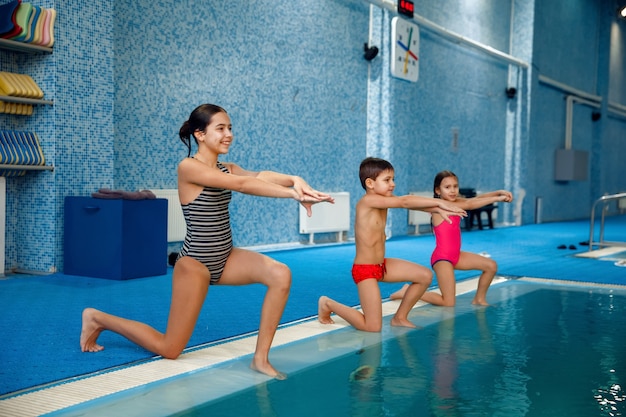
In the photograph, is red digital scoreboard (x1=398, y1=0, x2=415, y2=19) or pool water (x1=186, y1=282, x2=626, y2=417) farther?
red digital scoreboard (x1=398, y1=0, x2=415, y2=19)

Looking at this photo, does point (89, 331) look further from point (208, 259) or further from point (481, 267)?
point (481, 267)

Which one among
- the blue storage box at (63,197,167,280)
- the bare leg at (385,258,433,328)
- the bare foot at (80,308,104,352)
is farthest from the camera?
the blue storage box at (63,197,167,280)

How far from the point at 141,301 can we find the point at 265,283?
2145mm

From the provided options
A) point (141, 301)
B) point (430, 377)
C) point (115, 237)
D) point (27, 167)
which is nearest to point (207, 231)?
point (430, 377)

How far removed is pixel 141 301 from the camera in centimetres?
514

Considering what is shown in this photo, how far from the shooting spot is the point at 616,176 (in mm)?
22344

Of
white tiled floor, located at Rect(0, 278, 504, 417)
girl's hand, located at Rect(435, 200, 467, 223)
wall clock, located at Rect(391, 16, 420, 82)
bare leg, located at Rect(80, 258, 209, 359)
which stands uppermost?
wall clock, located at Rect(391, 16, 420, 82)

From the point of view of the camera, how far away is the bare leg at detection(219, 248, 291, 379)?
3.21 m

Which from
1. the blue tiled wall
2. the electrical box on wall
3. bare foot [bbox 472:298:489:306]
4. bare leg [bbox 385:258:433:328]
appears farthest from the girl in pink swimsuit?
the electrical box on wall

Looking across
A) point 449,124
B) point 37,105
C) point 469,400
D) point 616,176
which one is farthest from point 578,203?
point 469,400

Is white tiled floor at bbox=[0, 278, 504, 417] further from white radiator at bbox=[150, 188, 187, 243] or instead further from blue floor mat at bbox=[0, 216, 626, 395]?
white radiator at bbox=[150, 188, 187, 243]

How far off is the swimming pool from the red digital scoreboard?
731 centimetres

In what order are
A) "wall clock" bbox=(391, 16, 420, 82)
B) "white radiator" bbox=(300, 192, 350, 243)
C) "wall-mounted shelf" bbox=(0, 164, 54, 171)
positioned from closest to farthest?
"wall-mounted shelf" bbox=(0, 164, 54, 171), "white radiator" bbox=(300, 192, 350, 243), "wall clock" bbox=(391, 16, 420, 82)

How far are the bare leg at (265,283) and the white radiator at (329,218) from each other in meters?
6.34
